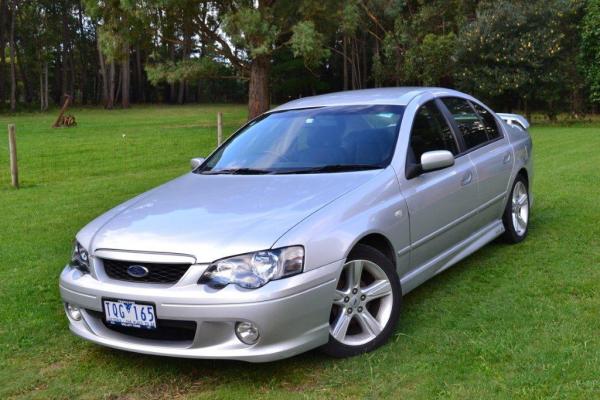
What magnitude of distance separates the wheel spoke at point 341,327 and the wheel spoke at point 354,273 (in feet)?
0.55

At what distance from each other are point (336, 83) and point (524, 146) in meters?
56.9

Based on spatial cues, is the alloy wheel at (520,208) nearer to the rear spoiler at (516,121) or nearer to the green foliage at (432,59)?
the rear spoiler at (516,121)

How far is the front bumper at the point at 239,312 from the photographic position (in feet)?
10.5

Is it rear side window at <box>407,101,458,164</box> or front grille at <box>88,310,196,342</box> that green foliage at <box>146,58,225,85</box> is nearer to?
rear side window at <box>407,101,458,164</box>

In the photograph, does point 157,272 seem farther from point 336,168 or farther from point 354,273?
point 336,168

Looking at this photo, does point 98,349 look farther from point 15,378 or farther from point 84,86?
point 84,86

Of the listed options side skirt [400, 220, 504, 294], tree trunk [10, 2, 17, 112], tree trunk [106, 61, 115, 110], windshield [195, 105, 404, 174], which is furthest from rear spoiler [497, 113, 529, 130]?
tree trunk [106, 61, 115, 110]

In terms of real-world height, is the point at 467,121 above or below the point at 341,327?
above

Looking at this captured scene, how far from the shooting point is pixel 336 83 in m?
62.2

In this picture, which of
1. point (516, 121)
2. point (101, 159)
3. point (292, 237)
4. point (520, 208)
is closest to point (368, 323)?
point (292, 237)

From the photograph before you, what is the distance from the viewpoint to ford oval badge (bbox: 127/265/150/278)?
3.37m

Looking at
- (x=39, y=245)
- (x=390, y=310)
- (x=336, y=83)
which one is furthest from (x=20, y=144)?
(x=336, y=83)

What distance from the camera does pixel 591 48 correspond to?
998 inches

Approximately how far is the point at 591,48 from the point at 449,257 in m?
23.8
